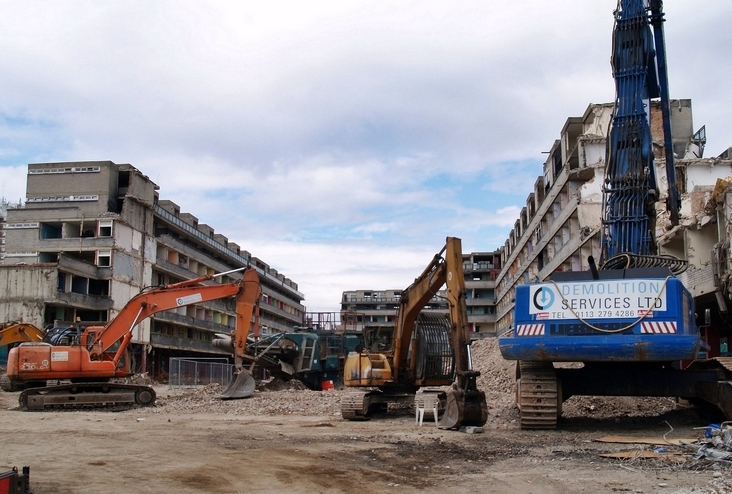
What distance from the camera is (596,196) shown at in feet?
146

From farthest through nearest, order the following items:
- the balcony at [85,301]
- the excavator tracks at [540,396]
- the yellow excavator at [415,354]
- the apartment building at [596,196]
→ the balcony at [85,301]
the apartment building at [596,196]
the yellow excavator at [415,354]
the excavator tracks at [540,396]

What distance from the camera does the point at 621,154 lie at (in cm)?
1914

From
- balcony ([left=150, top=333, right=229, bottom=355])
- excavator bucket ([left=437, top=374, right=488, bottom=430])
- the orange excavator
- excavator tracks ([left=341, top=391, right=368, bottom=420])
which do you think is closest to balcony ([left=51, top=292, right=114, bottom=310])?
balcony ([left=150, top=333, right=229, bottom=355])

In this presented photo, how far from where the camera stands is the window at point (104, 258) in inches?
2242

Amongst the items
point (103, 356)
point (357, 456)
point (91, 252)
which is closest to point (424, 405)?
point (357, 456)

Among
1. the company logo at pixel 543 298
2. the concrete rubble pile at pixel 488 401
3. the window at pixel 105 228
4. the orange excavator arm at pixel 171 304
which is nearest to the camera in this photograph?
the company logo at pixel 543 298

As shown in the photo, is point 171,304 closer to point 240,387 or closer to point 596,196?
point 240,387

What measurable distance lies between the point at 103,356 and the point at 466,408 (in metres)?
13.2

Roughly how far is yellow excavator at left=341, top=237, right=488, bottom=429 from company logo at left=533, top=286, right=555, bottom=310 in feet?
6.21

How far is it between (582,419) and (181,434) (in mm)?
7938

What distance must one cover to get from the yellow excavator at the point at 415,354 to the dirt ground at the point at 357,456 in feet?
2.15

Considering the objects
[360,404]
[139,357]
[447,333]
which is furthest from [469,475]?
[139,357]

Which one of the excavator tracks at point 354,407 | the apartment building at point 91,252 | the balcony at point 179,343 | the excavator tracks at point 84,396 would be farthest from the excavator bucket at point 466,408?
the balcony at point 179,343

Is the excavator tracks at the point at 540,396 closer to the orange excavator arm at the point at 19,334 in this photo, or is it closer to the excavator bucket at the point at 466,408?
the excavator bucket at the point at 466,408
